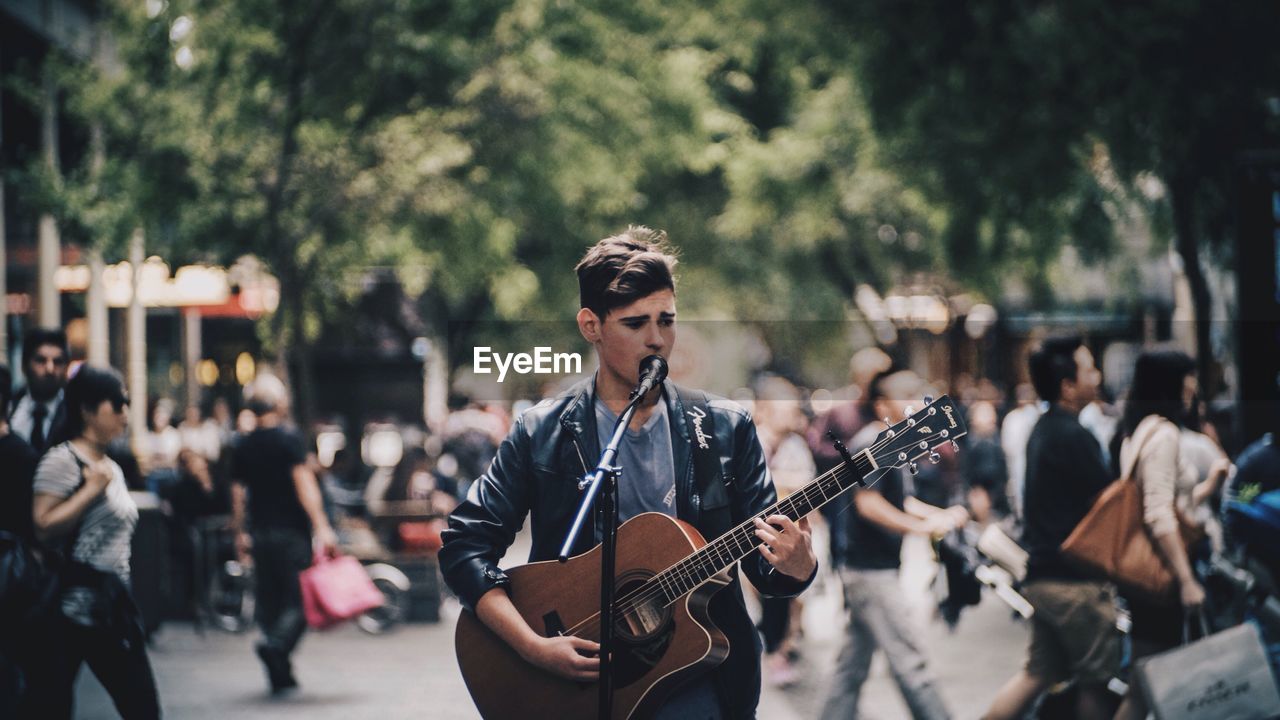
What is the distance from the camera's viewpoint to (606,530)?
3.69 m

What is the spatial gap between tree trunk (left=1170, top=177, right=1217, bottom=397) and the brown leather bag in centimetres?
659

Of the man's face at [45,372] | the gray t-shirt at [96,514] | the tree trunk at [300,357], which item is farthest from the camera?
the tree trunk at [300,357]

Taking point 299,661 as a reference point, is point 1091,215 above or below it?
above

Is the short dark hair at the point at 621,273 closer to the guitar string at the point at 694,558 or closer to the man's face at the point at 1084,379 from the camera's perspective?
the guitar string at the point at 694,558

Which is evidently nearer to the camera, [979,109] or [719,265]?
[979,109]

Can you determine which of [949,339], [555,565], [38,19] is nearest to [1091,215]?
[38,19]

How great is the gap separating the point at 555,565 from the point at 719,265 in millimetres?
27361

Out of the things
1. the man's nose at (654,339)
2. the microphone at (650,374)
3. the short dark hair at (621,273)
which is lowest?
the microphone at (650,374)

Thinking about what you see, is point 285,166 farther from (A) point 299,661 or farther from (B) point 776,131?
(B) point 776,131

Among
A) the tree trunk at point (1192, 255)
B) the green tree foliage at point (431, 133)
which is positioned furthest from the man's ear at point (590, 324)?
the green tree foliage at point (431, 133)

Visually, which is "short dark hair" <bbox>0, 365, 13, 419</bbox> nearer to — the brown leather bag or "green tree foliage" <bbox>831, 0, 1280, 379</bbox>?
the brown leather bag

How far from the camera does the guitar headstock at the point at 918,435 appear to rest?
3.78 m

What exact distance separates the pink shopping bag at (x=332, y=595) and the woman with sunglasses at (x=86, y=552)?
13.0ft

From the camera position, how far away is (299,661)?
36.2ft
